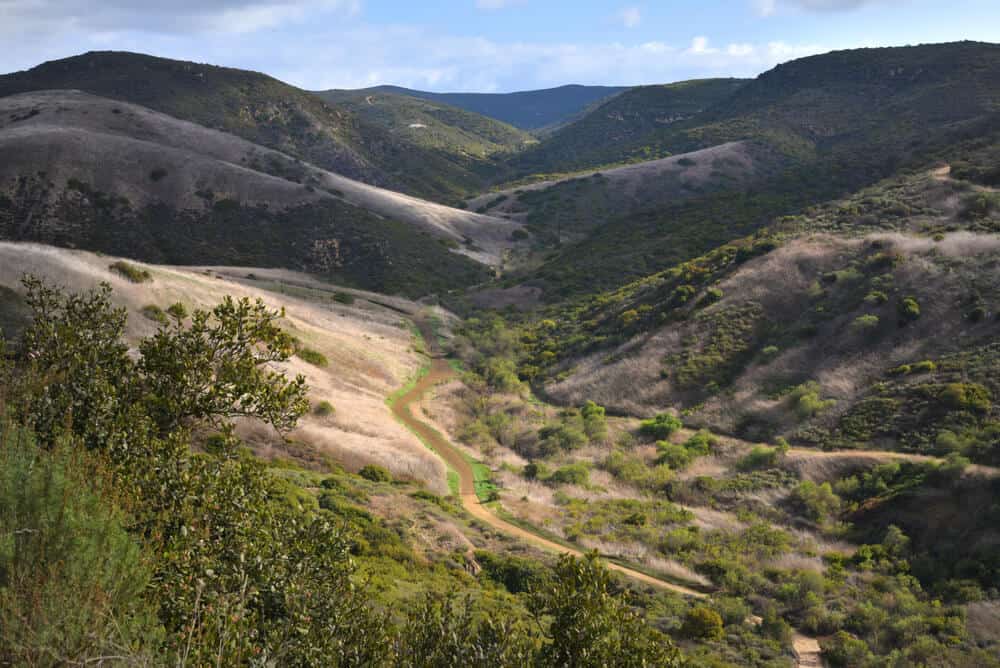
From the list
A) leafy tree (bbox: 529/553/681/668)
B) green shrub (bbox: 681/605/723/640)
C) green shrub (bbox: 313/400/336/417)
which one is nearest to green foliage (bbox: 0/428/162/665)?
leafy tree (bbox: 529/553/681/668)

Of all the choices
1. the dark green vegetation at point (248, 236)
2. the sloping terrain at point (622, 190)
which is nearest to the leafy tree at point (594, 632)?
the dark green vegetation at point (248, 236)

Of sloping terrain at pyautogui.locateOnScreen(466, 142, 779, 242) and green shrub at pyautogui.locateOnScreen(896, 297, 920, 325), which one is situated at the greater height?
sloping terrain at pyautogui.locateOnScreen(466, 142, 779, 242)

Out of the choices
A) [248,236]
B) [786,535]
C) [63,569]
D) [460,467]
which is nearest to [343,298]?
[248,236]

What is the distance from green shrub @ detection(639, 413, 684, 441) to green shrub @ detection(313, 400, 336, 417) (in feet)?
Result: 66.6

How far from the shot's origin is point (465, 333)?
6488 cm

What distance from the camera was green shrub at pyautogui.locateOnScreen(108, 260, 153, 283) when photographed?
40281 millimetres

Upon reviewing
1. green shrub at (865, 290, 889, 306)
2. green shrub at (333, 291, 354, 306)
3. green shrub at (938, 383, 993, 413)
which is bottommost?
green shrub at (938, 383, 993, 413)

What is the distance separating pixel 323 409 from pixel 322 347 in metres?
10.8

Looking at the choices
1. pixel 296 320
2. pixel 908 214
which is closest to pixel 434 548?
pixel 296 320

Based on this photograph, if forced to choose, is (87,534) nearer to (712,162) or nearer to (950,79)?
(712,162)

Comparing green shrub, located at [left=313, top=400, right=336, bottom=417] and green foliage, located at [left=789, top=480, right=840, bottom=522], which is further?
green shrub, located at [left=313, top=400, right=336, bottom=417]

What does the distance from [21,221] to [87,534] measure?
7533cm

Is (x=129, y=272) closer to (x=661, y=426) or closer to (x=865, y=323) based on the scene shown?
(x=661, y=426)

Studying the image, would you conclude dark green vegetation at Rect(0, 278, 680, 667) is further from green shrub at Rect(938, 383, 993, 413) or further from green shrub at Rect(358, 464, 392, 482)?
green shrub at Rect(938, 383, 993, 413)
